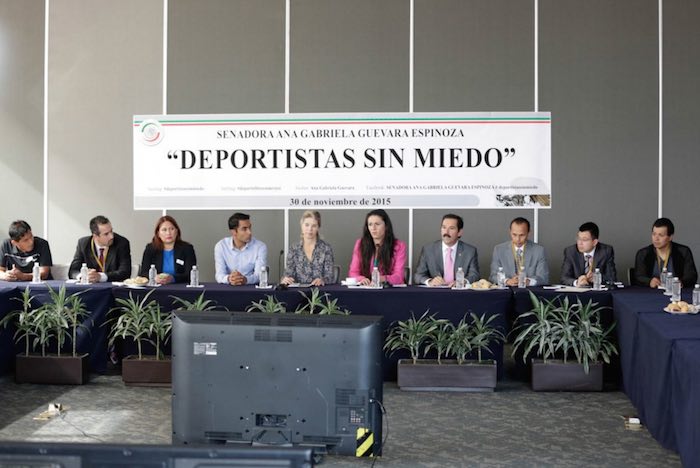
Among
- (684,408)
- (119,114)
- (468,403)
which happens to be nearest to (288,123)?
(119,114)

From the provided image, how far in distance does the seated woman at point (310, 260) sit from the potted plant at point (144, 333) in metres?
1.16

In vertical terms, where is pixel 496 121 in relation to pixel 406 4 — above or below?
below

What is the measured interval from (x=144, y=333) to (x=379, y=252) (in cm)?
192

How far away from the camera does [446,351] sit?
5234mm

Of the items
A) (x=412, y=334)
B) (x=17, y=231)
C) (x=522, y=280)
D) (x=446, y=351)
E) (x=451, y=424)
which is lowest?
(x=451, y=424)

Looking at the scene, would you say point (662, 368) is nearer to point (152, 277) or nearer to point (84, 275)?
point (152, 277)

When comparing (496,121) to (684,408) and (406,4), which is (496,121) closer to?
(406,4)

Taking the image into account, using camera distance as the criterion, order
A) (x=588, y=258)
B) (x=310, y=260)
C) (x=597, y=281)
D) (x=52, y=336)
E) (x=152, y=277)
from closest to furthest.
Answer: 1. (x=52, y=336)
2. (x=597, y=281)
3. (x=152, y=277)
4. (x=310, y=260)
5. (x=588, y=258)

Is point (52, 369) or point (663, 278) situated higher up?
point (663, 278)

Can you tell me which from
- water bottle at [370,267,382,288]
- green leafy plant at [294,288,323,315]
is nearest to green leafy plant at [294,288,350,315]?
green leafy plant at [294,288,323,315]

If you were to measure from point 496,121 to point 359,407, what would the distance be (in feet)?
18.0

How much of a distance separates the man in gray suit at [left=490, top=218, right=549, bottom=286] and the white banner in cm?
124

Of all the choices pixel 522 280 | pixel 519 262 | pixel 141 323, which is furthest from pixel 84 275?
pixel 519 262

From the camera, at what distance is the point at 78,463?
4.23 feet
